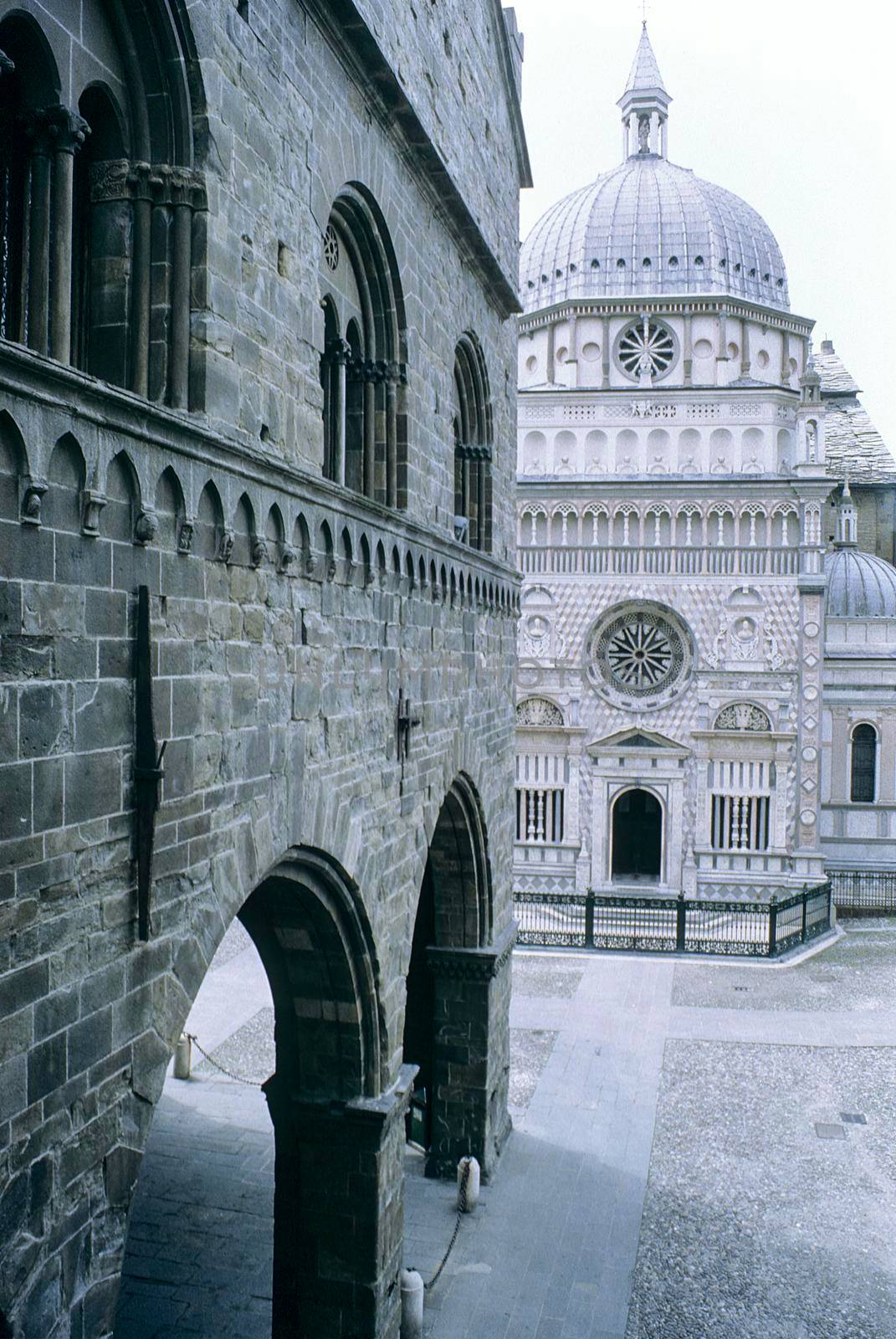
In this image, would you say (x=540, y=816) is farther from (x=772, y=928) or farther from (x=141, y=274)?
(x=141, y=274)

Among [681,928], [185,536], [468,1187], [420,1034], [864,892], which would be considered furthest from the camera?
[864,892]

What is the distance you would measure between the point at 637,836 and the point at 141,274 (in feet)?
101

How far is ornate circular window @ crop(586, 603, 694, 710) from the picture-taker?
34.6m

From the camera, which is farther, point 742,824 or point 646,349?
point 646,349

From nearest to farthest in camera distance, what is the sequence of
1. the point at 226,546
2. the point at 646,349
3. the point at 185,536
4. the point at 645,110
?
1. the point at 185,536
2. the point at 226,546
3. the point at 646,349
4. the point at 645,110

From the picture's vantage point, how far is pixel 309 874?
28.7ft

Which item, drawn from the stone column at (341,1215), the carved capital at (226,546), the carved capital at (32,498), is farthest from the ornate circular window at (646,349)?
the carved capital at (32,498)

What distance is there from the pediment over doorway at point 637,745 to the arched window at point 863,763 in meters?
6.17

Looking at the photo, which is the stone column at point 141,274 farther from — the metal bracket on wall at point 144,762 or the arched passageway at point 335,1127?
the arched passageway at point 335,1127

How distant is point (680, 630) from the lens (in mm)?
34594

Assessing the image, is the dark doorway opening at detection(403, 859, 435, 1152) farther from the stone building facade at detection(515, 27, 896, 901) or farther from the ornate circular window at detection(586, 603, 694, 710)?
the ornate circular window at detection(586, 603, 694, 710)

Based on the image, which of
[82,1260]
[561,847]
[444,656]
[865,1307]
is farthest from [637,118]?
[82,1260]

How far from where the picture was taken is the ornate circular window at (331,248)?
9305 millimetres

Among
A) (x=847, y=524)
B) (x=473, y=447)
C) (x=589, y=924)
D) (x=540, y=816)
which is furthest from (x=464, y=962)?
(x=847, y=524)
